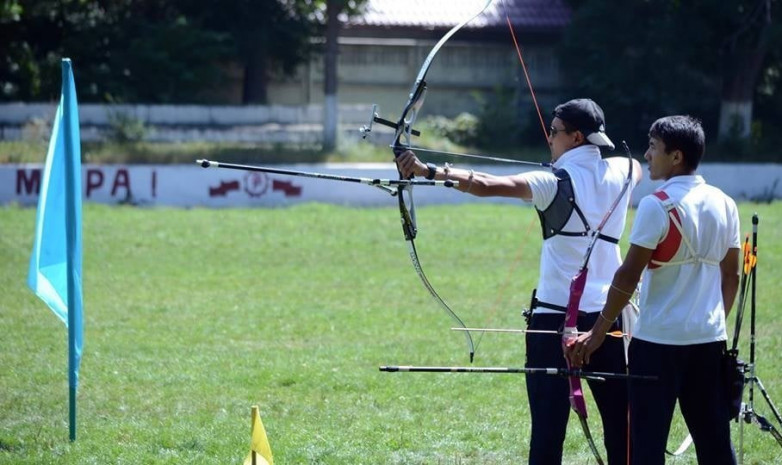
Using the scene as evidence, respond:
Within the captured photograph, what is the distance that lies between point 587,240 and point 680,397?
700mm

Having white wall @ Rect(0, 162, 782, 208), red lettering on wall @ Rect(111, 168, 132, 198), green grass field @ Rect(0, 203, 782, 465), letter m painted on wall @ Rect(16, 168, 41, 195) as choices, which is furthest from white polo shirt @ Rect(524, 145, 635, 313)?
letter m painted on wall @ Rect(16, 168, 41, 195)

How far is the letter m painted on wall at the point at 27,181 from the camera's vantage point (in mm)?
18922

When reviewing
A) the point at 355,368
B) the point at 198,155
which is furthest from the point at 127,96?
the point at 355,368

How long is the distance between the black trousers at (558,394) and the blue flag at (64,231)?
2.57 metres

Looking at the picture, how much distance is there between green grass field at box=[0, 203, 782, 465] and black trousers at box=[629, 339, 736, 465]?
1507mm

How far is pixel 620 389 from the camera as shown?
4547 mm

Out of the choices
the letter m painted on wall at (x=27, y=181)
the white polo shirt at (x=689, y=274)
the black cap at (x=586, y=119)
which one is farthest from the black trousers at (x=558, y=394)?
the letter m painted on wall at (x=27, y=181)

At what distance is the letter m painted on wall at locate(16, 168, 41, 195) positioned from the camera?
1892cm

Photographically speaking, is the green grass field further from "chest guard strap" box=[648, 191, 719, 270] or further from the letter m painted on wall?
the letter m painted on wall

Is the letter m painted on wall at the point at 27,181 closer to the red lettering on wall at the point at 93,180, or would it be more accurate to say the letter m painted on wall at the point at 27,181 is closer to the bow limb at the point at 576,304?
the red lettering on wall at the point at 93,180

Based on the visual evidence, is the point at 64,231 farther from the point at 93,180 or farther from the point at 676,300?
the point at 93,180

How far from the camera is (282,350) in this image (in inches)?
329

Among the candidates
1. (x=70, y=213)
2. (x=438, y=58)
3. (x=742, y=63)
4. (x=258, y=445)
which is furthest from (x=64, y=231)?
(x=438, y=58)

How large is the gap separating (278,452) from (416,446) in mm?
723
